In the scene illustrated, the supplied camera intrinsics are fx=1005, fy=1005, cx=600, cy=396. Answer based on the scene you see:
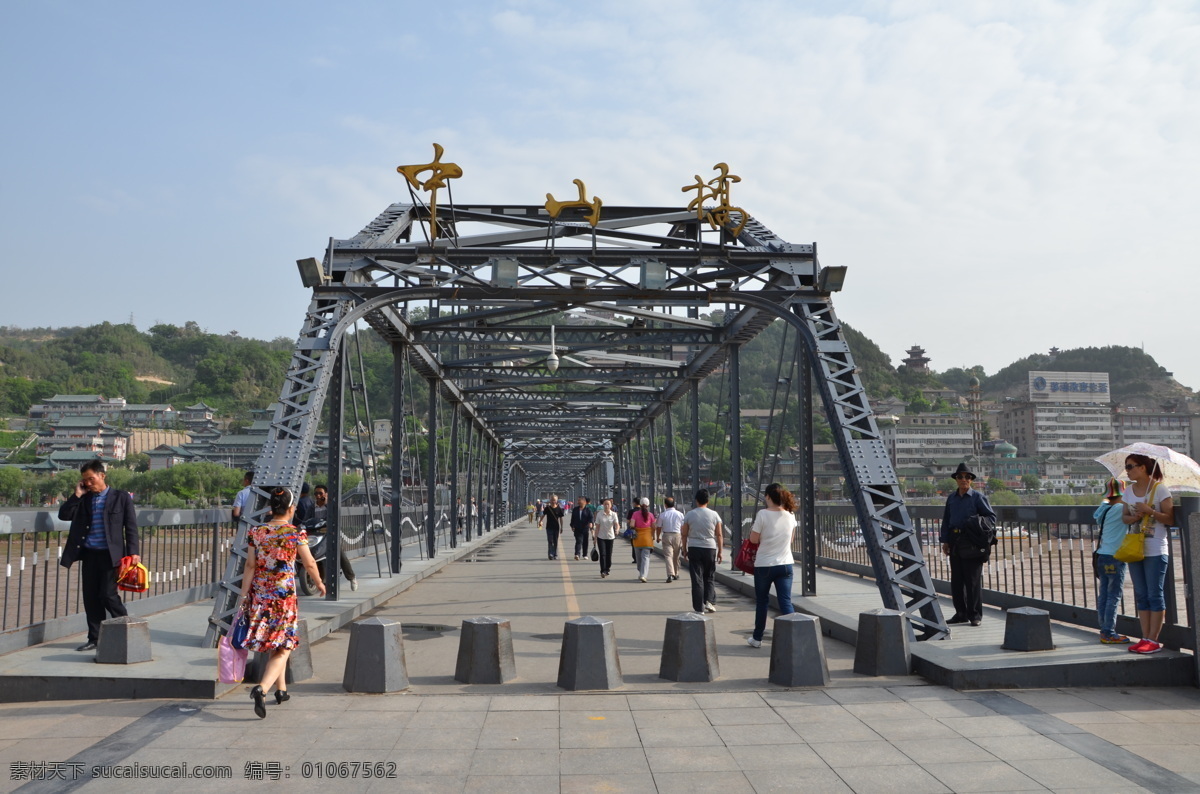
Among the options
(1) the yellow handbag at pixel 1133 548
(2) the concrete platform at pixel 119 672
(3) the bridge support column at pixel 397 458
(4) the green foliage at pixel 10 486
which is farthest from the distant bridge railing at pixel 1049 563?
(4) the green foliage at pixel 10 486

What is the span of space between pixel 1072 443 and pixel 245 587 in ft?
594

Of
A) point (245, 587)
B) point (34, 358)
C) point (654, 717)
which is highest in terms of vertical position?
point (34, 358)

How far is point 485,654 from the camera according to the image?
8125mm

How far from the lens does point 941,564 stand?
577 inches

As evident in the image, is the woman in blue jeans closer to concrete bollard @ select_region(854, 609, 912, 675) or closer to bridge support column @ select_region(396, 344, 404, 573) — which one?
concrete bollard @ select_region(854, 609, 912, 675)

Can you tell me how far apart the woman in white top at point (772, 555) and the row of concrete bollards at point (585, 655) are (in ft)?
5.72

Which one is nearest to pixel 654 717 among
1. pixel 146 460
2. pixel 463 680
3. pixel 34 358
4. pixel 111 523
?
pixel 463 680

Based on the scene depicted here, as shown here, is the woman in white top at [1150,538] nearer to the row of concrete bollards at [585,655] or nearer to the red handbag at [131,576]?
the row of concrete bollards at [585,655]

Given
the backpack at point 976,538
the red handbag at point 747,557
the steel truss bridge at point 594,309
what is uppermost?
the steel truss bridge at point 594,309

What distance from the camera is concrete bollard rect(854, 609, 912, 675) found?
8359 mm

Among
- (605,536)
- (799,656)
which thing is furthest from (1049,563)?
(605,536)

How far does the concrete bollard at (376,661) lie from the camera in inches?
303

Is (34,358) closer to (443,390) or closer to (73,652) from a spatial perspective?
(443,390)

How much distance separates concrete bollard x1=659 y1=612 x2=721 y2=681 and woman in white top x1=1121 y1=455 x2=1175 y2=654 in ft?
11.0
